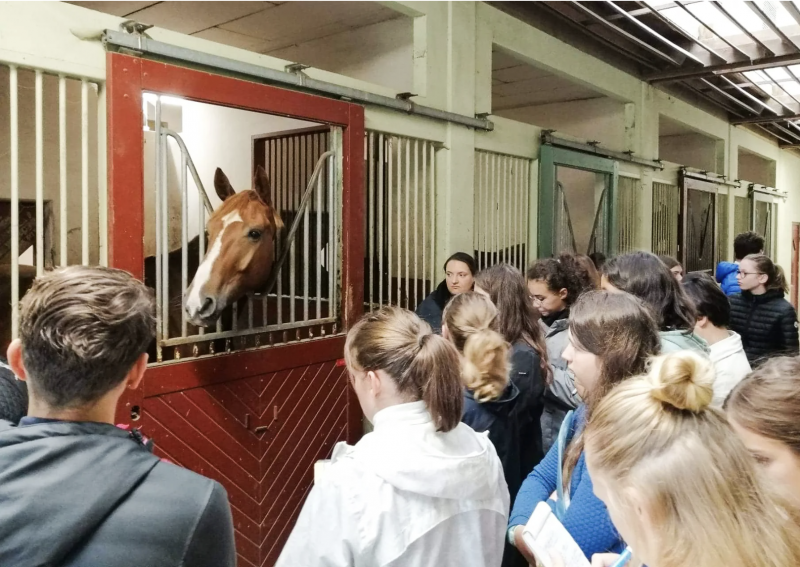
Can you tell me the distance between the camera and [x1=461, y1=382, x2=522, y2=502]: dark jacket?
1805 millimetres

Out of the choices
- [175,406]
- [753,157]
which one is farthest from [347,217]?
[753,157]

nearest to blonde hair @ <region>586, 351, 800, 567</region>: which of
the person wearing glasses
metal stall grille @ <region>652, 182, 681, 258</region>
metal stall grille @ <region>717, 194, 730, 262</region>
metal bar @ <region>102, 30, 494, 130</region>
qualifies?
metal bar @ <region>102, 30, 494, 130</region>

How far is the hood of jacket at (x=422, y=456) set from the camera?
1147mm

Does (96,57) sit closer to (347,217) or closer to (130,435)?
(347,217)

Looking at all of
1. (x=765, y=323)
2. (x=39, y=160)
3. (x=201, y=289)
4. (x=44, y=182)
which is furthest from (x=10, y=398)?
(x=765, y=323)

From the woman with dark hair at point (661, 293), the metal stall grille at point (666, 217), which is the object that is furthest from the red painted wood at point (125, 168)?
the metal stall grille at point (666, 217)

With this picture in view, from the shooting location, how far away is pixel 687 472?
0.80 m

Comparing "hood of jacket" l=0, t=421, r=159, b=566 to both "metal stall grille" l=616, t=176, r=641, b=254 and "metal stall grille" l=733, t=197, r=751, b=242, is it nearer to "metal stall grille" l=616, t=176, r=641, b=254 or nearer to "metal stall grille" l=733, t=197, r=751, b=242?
"metal stall grille" l=616, t=176, r=641, b=254

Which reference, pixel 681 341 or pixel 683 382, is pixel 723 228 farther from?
pixel 683 382

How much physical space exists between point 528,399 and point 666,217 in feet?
15.6

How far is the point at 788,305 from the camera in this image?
11.6 feet

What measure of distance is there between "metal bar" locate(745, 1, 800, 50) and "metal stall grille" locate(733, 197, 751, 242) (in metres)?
3.46

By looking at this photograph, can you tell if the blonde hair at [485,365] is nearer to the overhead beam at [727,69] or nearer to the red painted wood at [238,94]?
the red painted wood at [238,94]

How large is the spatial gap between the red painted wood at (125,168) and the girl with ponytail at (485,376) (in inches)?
42.3
